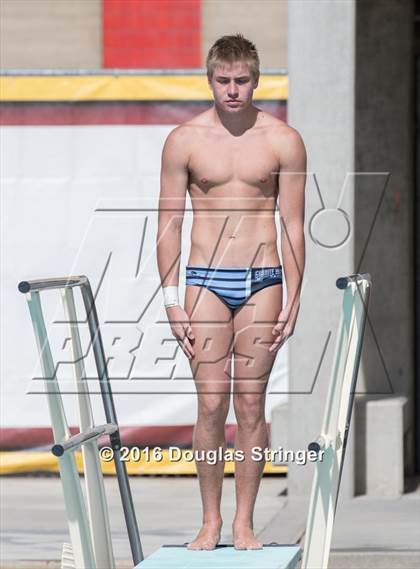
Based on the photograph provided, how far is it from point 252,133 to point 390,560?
3392 millimetres

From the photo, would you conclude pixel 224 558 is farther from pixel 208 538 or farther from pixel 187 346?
pixel 187 346

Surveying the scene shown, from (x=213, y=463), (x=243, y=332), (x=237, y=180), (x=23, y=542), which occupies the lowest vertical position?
(x=23, y=542)

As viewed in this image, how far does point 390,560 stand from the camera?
28.9ft

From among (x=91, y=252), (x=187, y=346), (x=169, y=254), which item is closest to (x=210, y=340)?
(x=187, y=346)

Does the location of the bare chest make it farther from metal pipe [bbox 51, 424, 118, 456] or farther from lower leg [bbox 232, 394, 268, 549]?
metal pipe [bbox 51, 424, 118, 456]

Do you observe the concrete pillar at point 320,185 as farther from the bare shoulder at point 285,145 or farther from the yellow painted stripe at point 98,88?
the bare shoulder at point 285,145

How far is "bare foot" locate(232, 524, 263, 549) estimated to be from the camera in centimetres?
647

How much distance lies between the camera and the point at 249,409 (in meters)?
6.41

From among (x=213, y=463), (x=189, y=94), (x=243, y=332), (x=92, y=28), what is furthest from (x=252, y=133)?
(x=92, y=28)

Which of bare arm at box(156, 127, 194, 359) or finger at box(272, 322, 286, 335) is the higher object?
bare arm at box(156, 127, 194, 359)

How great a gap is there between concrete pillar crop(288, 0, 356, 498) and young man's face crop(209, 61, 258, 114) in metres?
4.59

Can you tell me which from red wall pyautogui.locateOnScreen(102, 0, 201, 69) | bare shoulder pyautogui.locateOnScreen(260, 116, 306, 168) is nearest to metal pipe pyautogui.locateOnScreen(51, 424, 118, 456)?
bare shoulder pyautogui.locateOnScreen(260, 116, 306, 168)

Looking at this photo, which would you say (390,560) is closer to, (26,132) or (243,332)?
(243,332)

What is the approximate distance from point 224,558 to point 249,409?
0.62 meters
